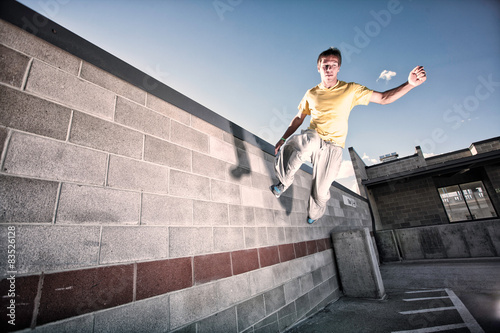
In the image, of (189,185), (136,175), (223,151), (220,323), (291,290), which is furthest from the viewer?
(291,290)

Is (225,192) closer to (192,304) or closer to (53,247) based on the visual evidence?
(192,304)

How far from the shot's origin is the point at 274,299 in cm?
256

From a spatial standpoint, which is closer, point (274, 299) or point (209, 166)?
point (209, 166)

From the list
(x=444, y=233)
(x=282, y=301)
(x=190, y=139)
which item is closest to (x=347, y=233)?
(x=282, y=301)

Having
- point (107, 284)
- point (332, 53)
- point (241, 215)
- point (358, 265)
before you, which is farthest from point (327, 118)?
point (358, 265)

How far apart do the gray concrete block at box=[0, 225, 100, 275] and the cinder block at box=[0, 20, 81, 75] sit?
3.59ft

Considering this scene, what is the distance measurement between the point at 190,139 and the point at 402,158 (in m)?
16.4

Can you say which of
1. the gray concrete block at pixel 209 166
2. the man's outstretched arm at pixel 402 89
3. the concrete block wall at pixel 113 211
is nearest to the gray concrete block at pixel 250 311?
the concrete block wall at pixel 113 211

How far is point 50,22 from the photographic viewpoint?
1396 millimetres

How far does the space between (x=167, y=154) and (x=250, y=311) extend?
187 cm

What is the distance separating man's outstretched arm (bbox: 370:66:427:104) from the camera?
2031 mm

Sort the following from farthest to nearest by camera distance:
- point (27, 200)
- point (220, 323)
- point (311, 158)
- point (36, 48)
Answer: point (311, 158) < point (220, 323) < point (36, 48) < point (27, 200)

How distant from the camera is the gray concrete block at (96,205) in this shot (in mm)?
1220

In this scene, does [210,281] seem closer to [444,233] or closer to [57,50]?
[57,50]
